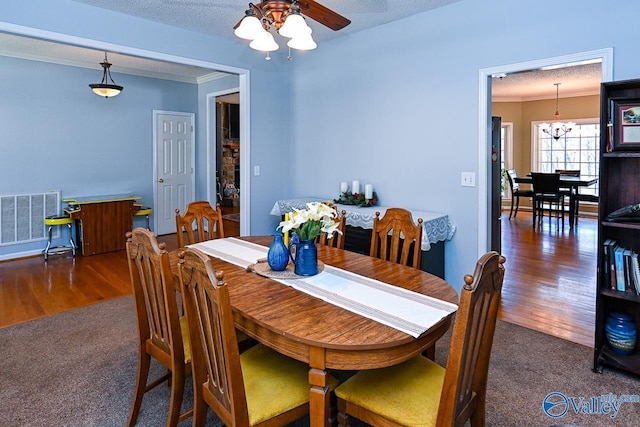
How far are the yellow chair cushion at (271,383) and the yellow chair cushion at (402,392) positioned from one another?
12cm

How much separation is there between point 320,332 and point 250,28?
Answer: 1.55 m

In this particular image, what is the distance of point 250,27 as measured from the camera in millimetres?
2070

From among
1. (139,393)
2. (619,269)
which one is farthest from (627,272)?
(139,393)

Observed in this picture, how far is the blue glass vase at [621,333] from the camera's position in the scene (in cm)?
248

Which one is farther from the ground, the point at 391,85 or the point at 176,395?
the point at 391,85

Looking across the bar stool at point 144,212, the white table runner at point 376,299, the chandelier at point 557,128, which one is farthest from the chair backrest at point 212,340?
the chandelier at point 557,128

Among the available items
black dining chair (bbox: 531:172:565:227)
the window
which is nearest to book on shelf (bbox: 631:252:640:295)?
black dining chair (bbox: 531:172:565:227)

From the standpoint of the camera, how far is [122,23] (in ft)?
11.6

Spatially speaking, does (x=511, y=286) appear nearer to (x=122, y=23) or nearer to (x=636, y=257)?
(x=636, y=257)

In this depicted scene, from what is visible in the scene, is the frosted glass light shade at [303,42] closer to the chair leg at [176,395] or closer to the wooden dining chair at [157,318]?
the wooden dining chair at [157,318]

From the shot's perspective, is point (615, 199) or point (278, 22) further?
point (615, 199)

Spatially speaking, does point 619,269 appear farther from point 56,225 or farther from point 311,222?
point 56,225

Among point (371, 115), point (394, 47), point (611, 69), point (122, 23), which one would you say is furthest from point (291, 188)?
point (611, 69)

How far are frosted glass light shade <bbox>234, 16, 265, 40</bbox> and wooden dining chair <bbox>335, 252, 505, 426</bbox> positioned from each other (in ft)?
5.21
